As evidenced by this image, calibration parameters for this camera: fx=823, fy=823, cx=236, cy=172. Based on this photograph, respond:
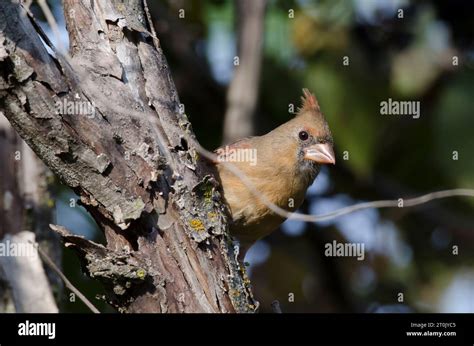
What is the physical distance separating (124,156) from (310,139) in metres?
2.05

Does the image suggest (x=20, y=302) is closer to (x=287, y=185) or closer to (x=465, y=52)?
(x=287, y=185)

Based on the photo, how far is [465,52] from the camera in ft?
19.5

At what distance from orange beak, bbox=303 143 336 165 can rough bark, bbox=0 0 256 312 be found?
63.5 inches

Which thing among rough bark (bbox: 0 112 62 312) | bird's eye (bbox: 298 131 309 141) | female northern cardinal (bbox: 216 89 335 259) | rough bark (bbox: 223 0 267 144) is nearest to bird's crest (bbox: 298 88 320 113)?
female northern cardinal (bbox: 216 89 335 259)

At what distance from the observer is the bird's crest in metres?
4.75

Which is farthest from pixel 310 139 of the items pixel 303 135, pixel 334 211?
pixel 334 211

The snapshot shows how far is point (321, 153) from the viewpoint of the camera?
15.6 feet

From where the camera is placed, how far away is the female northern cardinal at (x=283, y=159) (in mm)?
4559

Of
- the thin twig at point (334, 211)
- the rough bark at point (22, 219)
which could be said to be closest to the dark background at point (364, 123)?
the rough bark at point (22, 219)

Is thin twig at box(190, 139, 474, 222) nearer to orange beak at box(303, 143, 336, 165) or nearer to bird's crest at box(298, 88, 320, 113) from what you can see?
orange beak at box(303, 143, 336, 165)

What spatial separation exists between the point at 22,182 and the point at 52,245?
42 centimetres

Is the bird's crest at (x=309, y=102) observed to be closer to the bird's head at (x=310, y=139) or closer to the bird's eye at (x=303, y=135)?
the bird's head at (x=310, y=139)

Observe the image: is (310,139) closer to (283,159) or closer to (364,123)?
(283,159)

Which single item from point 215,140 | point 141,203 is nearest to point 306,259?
point 215,140
